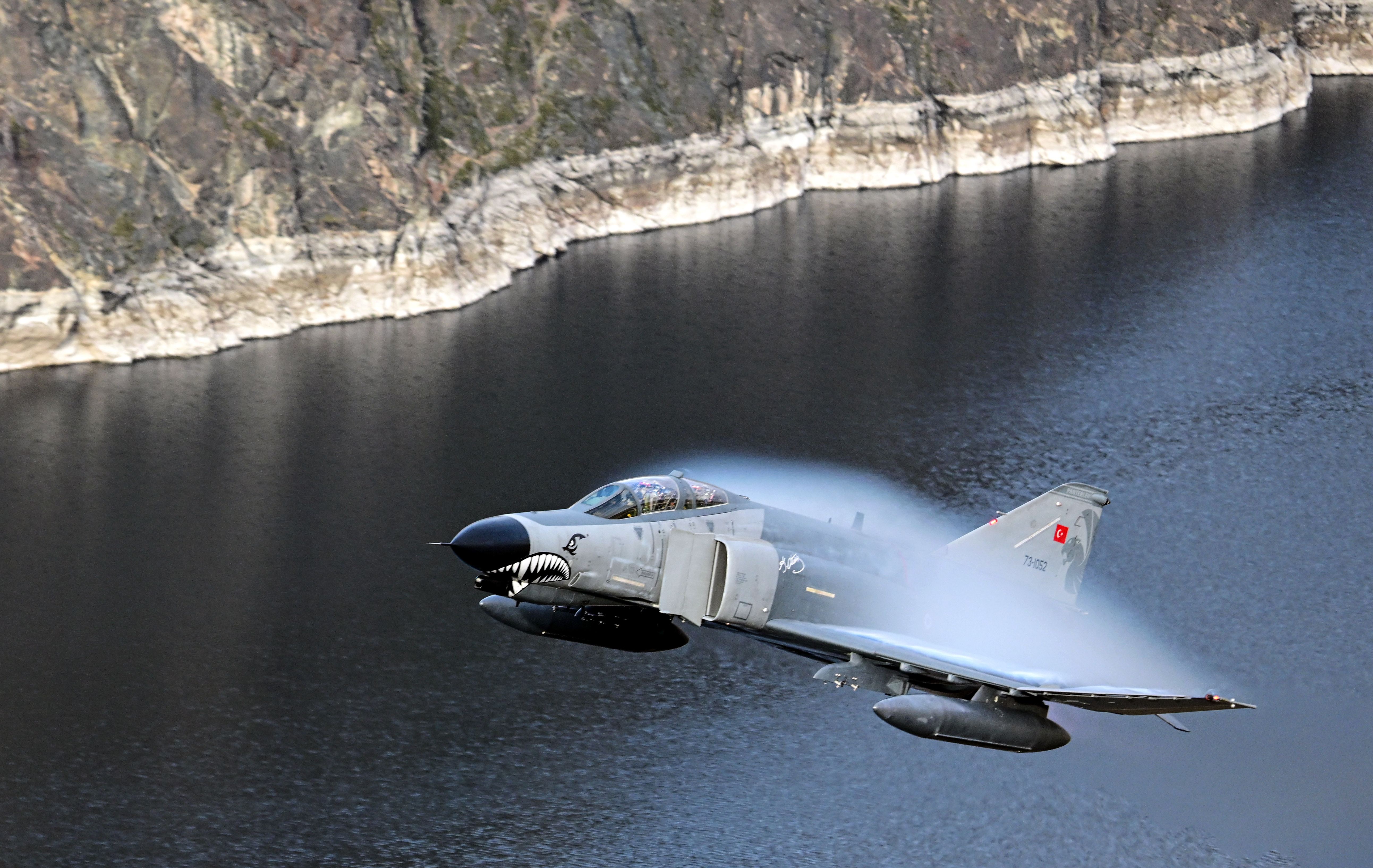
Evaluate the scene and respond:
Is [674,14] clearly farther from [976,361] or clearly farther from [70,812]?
[70,812]

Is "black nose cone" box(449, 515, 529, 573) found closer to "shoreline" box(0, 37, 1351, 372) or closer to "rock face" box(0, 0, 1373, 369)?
"shoreline" box(0, 37, 1351, 372)

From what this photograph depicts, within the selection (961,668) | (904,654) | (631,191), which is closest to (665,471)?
(904,654)

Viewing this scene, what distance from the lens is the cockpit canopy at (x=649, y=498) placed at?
5466cm

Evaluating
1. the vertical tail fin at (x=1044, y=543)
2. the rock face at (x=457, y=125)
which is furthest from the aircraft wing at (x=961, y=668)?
the rock face at (x=457, y=125)

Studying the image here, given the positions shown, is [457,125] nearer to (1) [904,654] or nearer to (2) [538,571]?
(1) [904,654]

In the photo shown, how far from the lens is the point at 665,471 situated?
321ft

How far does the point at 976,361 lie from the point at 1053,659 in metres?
52.5

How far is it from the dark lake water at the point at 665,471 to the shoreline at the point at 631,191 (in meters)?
2.56

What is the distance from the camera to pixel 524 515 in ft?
173

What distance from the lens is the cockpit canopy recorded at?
5466 cm

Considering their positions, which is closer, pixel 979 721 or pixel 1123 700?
pixel 1123 700

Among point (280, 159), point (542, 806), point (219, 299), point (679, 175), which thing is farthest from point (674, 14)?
point (542, 806)

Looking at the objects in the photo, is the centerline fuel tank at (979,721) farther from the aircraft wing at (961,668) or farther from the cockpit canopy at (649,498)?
the cockpit canopy at (649,498)

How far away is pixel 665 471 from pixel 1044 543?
115 feet
